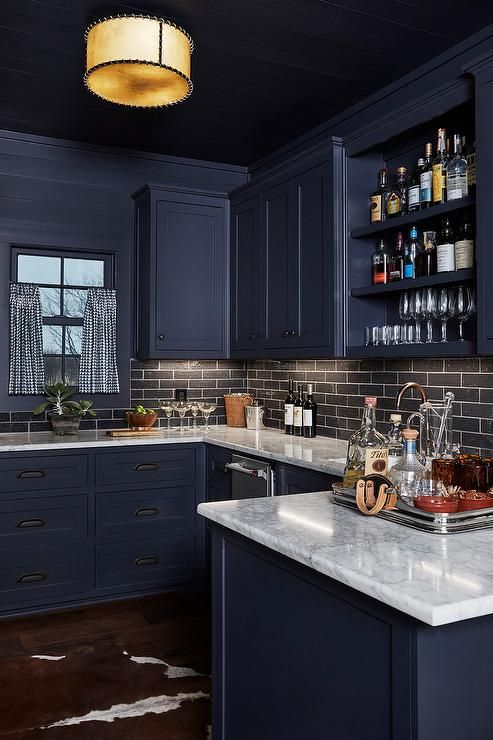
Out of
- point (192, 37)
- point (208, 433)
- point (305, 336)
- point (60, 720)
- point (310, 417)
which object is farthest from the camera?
point (208, 433)

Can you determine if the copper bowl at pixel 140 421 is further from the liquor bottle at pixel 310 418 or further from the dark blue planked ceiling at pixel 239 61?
the dark blue planked ceiling at pixel 239 61

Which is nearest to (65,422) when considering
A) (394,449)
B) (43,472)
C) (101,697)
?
(43,472)

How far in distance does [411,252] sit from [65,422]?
92.3 inches

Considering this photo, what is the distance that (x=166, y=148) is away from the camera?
4578mm

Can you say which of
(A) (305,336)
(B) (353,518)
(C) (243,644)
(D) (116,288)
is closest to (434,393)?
(A) (305,336)

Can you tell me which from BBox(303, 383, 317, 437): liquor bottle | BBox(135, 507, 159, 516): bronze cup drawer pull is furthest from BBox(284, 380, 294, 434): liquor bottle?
BBox(135, 507, 159, 516): bronze cup drawer pull

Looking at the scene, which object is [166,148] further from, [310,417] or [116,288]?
[310,417]

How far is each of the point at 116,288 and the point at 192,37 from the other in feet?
6.39

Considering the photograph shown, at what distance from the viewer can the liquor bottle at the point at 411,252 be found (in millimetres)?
3098

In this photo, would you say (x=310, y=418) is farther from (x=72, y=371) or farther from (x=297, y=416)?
(x=72, y=371)

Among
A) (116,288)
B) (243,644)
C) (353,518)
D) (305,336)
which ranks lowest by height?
(243,644)

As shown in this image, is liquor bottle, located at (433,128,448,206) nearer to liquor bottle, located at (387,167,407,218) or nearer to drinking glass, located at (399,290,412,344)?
liquor bottle, located at (387,167,407,218)

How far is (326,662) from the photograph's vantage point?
1.54 m

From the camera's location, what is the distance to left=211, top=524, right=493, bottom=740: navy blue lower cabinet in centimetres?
130
